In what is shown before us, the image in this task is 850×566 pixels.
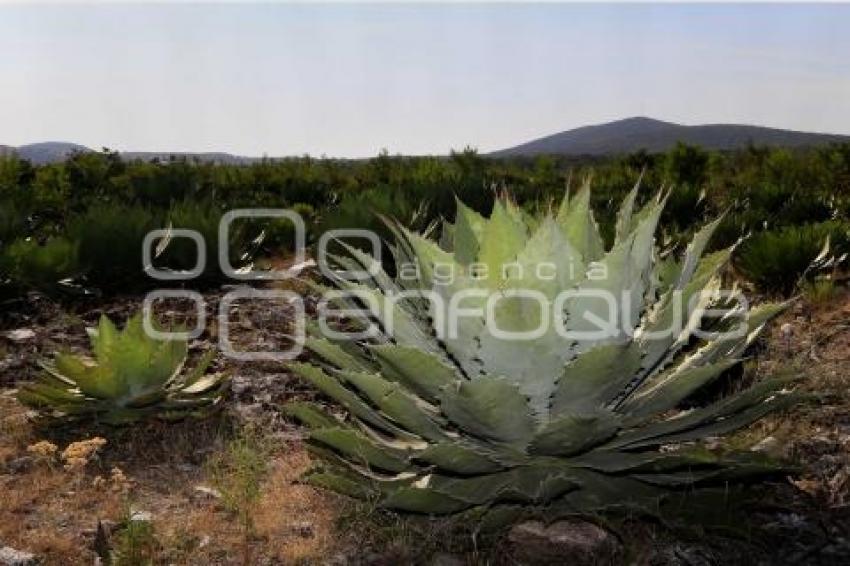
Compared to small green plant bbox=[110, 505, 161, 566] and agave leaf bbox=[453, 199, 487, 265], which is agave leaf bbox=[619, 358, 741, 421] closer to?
agave leaf bbox=[453, 199, 487, 265]

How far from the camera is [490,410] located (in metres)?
2.33

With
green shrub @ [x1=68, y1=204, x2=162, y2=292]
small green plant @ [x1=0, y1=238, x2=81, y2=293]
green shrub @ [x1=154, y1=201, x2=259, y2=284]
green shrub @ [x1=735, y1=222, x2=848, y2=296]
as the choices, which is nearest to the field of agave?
green shrub @ [x1=735, y1=222, x2=848, y2=296]

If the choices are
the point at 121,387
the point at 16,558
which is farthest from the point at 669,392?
the point at 121,387

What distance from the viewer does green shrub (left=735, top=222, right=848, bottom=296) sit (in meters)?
5.47

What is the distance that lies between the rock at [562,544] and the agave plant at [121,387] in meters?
1.81

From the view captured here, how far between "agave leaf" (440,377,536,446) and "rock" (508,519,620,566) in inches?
11.9

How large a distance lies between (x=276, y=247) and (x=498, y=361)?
19.4 ft

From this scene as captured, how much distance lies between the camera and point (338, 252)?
6.25 metres

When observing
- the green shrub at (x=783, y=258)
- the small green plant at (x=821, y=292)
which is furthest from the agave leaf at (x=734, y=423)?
the green shrub at (x=783, y=258)

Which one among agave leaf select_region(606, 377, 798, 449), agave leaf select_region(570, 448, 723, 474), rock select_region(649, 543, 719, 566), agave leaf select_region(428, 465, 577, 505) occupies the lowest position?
rock select_region(649, 543, 719, 566)

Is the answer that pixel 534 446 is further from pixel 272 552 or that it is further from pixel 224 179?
pixel 224 179

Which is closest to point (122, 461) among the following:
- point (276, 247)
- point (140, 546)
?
point (140, 546)

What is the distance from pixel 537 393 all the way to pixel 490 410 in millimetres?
240

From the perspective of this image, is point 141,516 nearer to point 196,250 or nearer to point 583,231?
point 583,231
